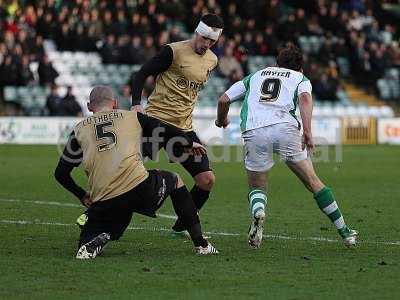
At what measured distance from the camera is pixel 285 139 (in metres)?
10.2

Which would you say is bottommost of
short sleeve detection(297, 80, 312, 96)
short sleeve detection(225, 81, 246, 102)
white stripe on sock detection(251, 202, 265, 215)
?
white stripe on sock detection(251, 202, 265, 215)

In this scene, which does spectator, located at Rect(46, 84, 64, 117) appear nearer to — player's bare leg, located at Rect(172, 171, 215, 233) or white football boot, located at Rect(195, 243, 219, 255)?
player's bare leg, located at Rect(172, 171, 215, 233)

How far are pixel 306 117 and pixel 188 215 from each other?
1458 millimetres

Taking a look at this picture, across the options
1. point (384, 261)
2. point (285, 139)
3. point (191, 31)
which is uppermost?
point (285, 139)

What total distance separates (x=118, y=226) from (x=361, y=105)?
26800 millimetres

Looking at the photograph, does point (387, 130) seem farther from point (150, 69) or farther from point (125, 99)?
point (150, 69)

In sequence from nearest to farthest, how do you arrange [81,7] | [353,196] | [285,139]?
[285,139]
[353,196]
[81,7]

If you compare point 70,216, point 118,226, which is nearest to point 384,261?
point 118,226

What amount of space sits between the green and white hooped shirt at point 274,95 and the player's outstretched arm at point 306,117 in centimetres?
9

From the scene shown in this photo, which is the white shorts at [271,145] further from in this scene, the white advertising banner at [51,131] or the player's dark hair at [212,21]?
the white advertising banner at [51,131]

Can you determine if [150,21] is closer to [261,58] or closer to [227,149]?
[261,58]

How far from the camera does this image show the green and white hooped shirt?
10188 millimetres

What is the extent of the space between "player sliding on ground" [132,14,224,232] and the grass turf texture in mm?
693

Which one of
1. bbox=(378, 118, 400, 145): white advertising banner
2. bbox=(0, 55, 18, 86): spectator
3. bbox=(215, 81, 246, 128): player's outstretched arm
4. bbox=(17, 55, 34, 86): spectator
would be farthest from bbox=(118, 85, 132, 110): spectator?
bbox=(215, 81, 246, 128): player's outstretched arm
